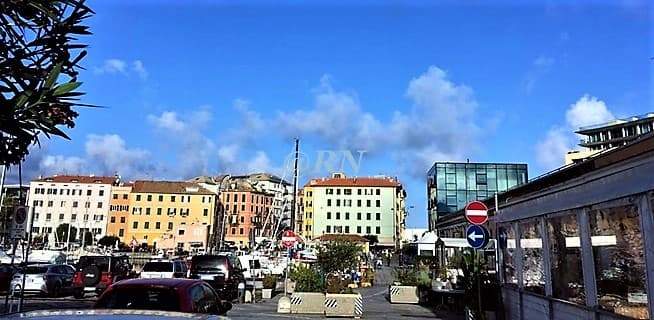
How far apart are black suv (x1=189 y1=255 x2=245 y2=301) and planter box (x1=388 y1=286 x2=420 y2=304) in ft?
24.3

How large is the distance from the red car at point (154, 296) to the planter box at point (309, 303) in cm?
1271

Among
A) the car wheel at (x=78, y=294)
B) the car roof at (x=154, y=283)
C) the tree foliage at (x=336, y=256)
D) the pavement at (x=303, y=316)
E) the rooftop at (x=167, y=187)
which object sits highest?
the rooftop at (x=167, y=187)

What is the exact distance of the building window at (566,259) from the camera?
10.8 m

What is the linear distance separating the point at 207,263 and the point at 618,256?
18828 millimetres

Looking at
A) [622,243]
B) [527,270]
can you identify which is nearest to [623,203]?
[622,243]

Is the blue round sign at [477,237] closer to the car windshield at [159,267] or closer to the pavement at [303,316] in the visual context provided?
the pavement at [303,316]

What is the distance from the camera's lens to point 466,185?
76.4 m

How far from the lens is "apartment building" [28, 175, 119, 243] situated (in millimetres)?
126706

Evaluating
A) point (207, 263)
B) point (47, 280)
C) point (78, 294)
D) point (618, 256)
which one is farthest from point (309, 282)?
point (618, 256)

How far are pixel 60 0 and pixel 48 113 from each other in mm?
1444

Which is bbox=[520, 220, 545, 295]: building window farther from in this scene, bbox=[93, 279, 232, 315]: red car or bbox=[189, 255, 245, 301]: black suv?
bbox=[189, 255, 245, 301]: black suv

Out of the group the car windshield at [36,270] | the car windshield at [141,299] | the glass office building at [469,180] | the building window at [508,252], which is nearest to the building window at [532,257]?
the building window at [508,252]

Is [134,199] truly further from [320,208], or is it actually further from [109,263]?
[109,263]

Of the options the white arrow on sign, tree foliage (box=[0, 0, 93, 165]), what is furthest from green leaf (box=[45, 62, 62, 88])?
the white arrow on sign
